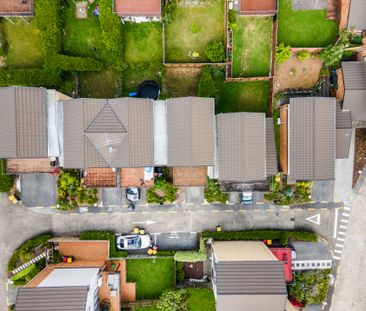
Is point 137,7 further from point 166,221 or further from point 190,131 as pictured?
point 166,221

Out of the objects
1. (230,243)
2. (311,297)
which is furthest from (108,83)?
(311,297)

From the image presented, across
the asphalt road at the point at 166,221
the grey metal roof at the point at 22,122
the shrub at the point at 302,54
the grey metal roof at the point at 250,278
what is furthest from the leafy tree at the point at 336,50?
the grey metal roof at the point at 22,122

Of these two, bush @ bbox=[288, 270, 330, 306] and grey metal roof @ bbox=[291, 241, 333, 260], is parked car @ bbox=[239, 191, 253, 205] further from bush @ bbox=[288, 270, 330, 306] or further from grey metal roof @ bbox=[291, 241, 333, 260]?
bush @ bbox=[288, 270, 330, 306]

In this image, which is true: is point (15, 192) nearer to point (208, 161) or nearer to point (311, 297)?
point (208, 161)

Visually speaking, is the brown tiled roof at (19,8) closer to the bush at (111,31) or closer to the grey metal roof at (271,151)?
the bush at (111,31)

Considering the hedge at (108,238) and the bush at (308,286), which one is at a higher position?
the hedge at (108,238)

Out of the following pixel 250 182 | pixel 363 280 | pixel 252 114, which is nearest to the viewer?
pixel 252 114
